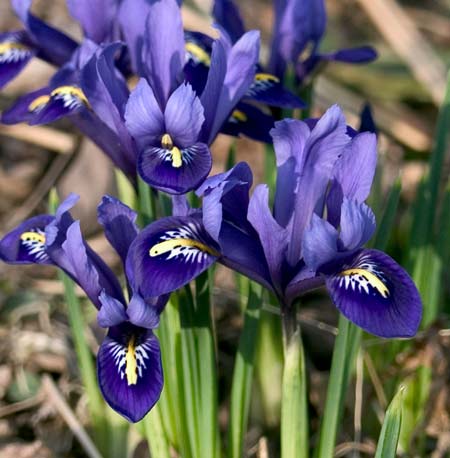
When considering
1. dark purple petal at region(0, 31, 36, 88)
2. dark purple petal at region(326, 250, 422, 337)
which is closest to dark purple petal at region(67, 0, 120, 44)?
dark purple petal at region(0, 31, 36, 88)

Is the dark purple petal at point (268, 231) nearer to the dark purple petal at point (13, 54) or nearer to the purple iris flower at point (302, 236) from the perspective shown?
the purple iris flower at point (302, 236)

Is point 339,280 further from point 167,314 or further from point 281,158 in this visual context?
point 167,314

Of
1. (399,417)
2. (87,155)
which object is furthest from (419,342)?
(87,155)

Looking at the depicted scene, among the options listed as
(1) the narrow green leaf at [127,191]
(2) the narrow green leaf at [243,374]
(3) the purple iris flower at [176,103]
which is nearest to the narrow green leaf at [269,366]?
(2) the narrow green leaf at [243,374]

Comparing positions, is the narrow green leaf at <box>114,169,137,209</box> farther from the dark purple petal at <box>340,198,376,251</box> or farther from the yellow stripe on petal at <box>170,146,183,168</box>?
the dark purple petal at <box>340,198,376,251</box>

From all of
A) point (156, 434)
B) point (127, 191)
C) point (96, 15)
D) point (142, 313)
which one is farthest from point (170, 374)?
point (96, 15)
